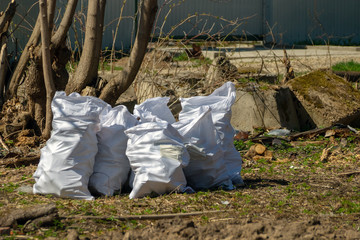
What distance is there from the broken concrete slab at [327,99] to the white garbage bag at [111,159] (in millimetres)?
3785

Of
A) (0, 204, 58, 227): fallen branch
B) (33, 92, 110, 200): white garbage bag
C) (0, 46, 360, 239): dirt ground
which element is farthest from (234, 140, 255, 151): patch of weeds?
(0, 204, 58, 227): fallen branch

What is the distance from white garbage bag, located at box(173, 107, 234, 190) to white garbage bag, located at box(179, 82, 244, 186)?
13cm

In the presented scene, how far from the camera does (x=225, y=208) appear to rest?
155 inches

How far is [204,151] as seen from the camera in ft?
14.4

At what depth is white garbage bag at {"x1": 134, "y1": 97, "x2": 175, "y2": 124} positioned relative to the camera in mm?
4293

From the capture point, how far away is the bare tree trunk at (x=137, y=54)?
563cm

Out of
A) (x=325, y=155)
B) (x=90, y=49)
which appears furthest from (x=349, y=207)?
(x=90, y=49)

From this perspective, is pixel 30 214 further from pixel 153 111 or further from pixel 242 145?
pixel 242 145

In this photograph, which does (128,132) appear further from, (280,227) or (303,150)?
(303,150)

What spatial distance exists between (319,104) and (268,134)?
3.32 feet

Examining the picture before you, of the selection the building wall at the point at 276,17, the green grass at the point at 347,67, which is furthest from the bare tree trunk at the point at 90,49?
the building wall at the point at 276,17

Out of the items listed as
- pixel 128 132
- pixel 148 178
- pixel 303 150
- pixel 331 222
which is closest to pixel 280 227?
pixel 331 222

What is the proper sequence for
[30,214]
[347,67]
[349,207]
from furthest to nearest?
[347,67] → [349,207] → [30,214]

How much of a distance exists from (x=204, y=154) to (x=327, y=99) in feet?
11.9
